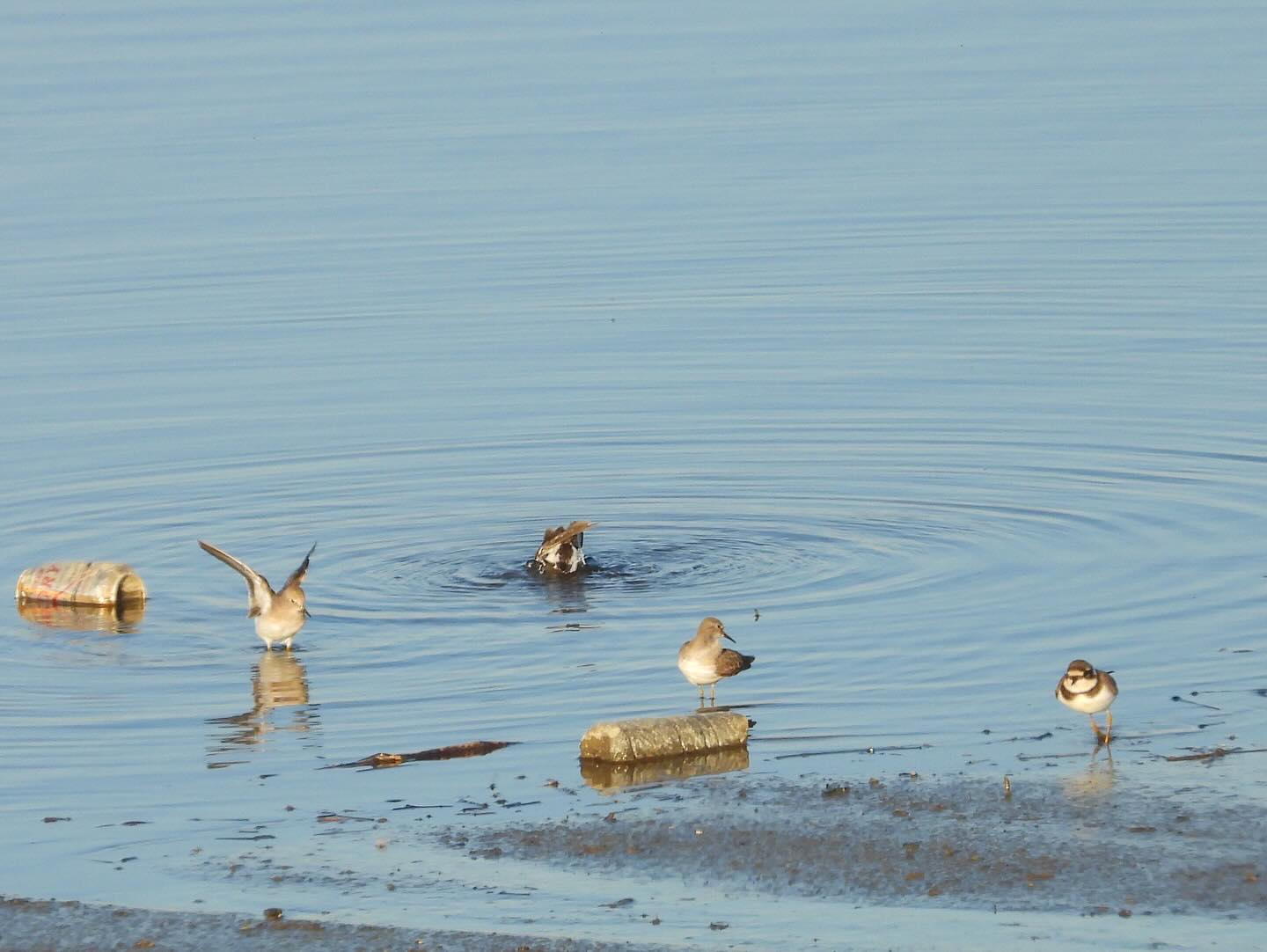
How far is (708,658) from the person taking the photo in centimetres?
1253

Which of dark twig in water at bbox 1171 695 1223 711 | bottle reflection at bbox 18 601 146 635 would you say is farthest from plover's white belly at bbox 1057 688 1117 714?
bottle reflection at bbox 18 601 146 635

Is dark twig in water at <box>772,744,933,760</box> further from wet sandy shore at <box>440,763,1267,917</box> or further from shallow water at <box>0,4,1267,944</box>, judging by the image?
wet sandy shore at <box>440,763,1267,917</box>

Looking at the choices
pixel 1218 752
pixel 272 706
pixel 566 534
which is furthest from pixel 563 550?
pixel 1218 752

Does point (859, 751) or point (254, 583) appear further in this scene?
point (254, 583)

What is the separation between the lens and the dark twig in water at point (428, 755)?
11922 mm

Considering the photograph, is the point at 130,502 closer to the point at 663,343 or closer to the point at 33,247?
the point at 663,343

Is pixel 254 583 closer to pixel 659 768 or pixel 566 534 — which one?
pixel 566 534

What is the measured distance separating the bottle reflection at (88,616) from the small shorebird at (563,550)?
9.20ft

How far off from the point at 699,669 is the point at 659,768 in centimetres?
132

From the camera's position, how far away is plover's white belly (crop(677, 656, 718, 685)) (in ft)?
41.2

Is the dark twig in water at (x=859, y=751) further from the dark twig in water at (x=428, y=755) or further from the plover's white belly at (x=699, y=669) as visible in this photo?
the dark twig in water at (x=428, y=755)

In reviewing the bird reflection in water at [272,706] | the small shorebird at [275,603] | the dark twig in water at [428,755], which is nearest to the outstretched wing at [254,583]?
the small shorebird at [275,603]

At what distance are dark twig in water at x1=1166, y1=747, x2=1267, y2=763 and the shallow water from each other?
A: 92 millimetres

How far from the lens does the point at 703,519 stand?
17625 millimetres
